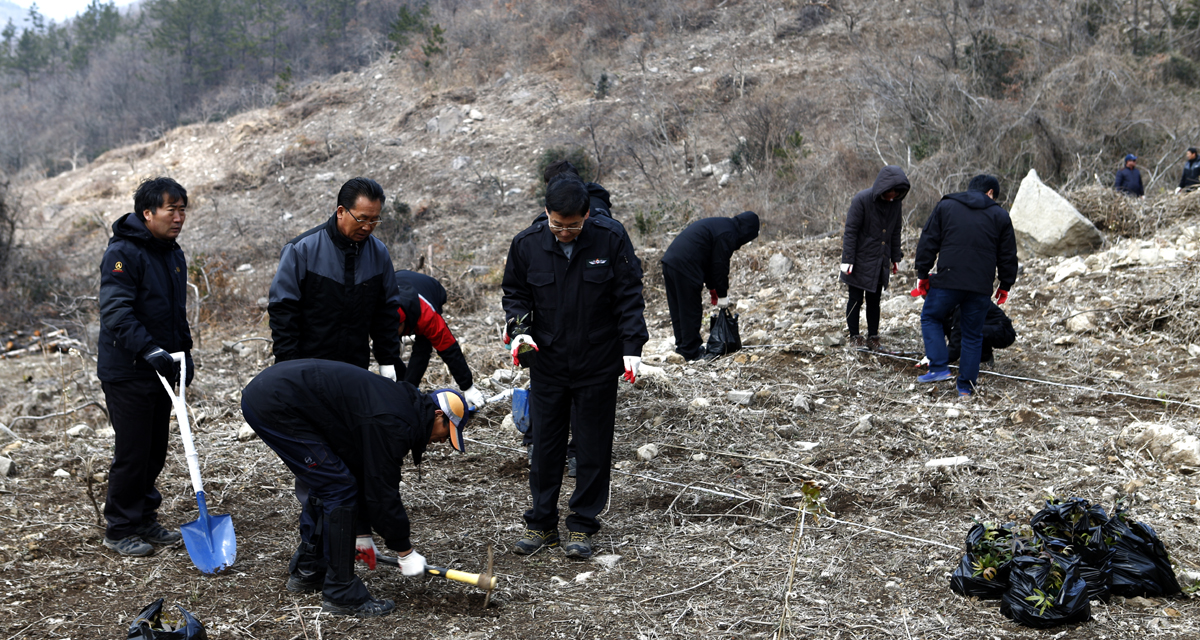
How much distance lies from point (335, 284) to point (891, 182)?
4.46 m

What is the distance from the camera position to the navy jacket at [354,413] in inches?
115

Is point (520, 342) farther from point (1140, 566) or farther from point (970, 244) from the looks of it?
point (970, 244)

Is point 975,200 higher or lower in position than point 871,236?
higher

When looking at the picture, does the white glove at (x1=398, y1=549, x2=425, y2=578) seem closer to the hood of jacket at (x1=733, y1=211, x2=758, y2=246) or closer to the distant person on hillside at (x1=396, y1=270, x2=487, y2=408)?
the distant person on hillside at (x1=396, y1=270, x2=487, y2=408)

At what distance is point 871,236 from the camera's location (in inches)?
255

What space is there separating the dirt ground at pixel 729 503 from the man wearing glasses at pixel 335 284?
1.00 meters

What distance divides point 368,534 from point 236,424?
325 centimetres

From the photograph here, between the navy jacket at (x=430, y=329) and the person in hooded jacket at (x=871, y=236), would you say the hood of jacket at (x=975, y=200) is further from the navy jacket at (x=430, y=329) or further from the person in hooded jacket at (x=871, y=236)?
the navy jacket at (x=430, y=329)

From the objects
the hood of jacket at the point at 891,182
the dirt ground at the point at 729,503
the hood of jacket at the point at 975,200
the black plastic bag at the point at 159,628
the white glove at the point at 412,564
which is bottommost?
the dirt ground at the point at 729,503

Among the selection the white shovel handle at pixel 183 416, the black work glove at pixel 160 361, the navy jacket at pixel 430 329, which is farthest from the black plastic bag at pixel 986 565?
the black work glove at pixel 160 361

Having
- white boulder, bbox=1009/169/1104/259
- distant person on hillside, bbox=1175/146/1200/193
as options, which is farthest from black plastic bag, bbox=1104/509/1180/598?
distant person on hillside, bbox=1175/146/1200/193

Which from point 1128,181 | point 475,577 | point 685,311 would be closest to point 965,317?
point 685,311

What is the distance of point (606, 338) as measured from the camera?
362cm

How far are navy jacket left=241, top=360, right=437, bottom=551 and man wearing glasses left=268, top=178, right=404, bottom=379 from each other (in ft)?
1.41
